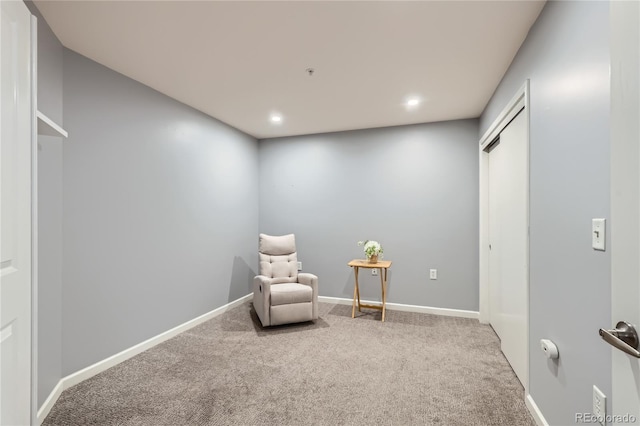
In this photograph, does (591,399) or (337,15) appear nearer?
(591,399)

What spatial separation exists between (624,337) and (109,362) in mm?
3130

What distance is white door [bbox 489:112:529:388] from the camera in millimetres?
2131

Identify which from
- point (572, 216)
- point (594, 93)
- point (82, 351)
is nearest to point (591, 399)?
point (572, 216)

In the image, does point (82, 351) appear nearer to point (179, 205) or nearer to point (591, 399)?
point (179, 205)

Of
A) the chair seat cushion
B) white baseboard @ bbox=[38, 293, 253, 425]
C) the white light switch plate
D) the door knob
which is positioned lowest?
white baseboard @ bbox=[38, 293, 253, 425]

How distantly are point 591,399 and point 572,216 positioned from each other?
793 mm

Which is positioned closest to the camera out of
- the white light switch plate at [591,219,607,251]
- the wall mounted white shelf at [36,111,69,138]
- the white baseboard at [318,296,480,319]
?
the white light switch plate at [591,219,607,251]

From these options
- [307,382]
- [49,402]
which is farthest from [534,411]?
[49,402]

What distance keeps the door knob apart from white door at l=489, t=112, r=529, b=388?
1.36 metres

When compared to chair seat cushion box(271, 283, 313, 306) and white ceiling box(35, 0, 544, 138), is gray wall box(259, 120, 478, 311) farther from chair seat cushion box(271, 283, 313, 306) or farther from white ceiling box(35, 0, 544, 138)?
chair seat cushion box(271, 283, 313, 306)

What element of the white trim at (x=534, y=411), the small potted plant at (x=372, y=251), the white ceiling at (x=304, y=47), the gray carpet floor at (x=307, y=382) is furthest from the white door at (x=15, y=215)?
the small potted plant at (x=372, y=251)

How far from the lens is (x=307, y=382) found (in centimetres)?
224

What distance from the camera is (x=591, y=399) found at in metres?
1.26

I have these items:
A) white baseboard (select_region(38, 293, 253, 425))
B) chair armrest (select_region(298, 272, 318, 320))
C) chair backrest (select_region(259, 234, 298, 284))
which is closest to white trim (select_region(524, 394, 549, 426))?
chair armrest (select_region(298, 272, 318, 320))
